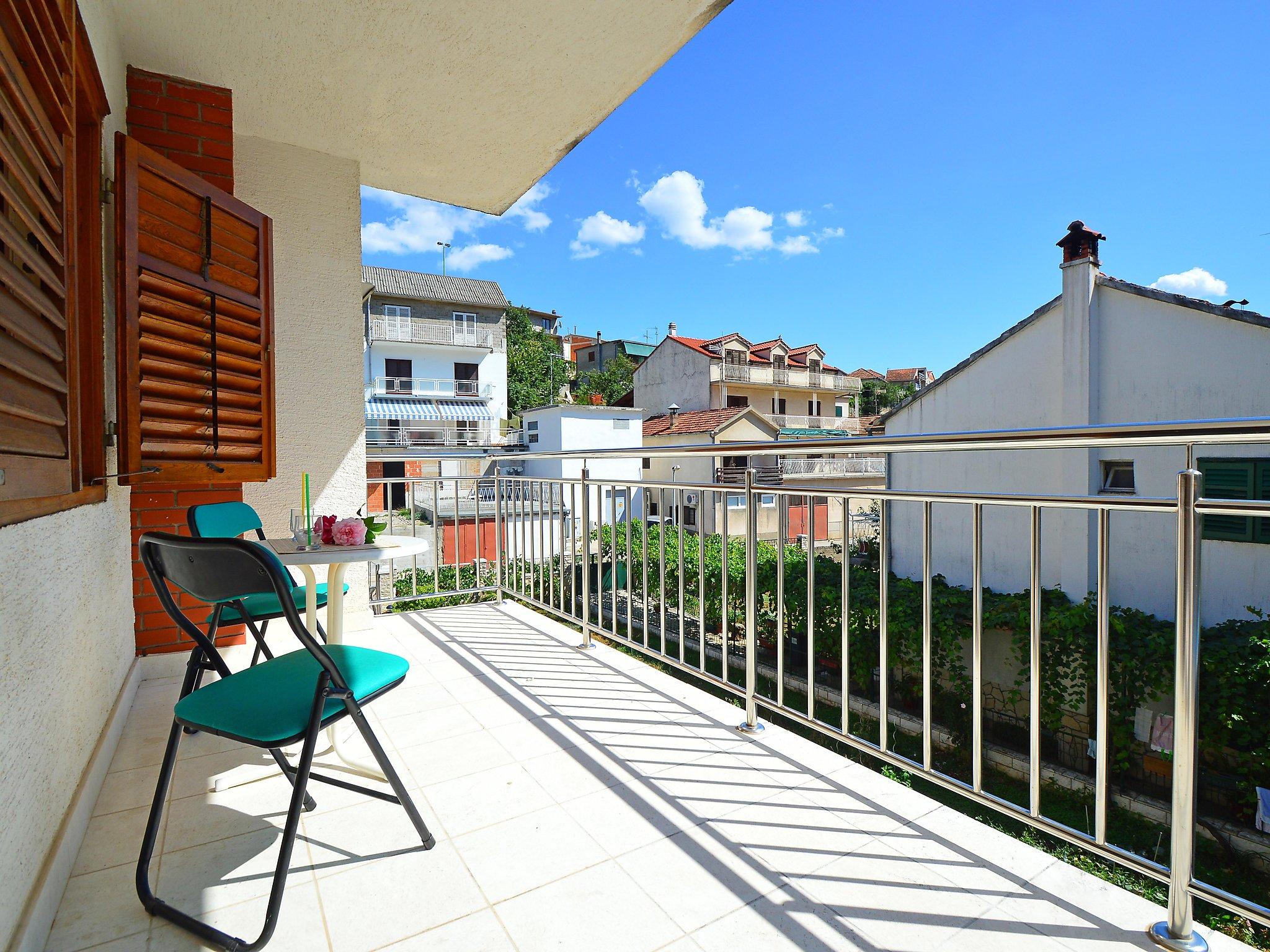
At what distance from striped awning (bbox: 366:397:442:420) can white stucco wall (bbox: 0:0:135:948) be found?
79.9 feet

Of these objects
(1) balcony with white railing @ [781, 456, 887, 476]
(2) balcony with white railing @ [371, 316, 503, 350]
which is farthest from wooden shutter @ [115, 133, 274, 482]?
(2) balcony with white railing @ [371, 316, 503, 350]

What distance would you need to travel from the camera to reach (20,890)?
1.20 metres

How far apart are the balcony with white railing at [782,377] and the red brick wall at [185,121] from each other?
26.7 metres

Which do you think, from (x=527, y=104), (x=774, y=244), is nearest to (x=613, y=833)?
(x=527, y=104)

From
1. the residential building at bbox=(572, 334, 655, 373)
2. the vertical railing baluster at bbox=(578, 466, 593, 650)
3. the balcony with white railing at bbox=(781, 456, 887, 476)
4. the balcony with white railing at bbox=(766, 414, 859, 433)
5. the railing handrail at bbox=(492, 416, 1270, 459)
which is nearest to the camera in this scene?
the railing handrail at bbox=(492, 416, 1270, 459)

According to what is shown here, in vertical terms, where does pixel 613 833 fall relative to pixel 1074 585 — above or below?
above

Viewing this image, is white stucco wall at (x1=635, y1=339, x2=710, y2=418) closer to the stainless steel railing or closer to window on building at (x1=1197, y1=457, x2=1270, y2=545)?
window on building at (x1=1197, y1=457, x2=1270, y2=545)

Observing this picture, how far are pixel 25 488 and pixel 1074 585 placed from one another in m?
12.4

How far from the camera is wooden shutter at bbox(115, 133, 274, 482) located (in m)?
2.28

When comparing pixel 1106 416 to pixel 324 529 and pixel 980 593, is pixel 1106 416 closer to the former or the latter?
pixel 980 593

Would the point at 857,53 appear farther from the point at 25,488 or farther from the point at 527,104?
the point at 25,488

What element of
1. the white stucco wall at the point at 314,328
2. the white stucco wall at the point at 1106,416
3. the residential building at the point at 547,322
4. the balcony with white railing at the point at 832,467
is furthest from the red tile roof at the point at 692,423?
the white stucco wall at the point at 314,328

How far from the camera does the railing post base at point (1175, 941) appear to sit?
1191mm

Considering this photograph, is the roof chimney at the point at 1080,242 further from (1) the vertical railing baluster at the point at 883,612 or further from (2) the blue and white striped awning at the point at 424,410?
(2) the blue and white striped awning at the point at 424,410
